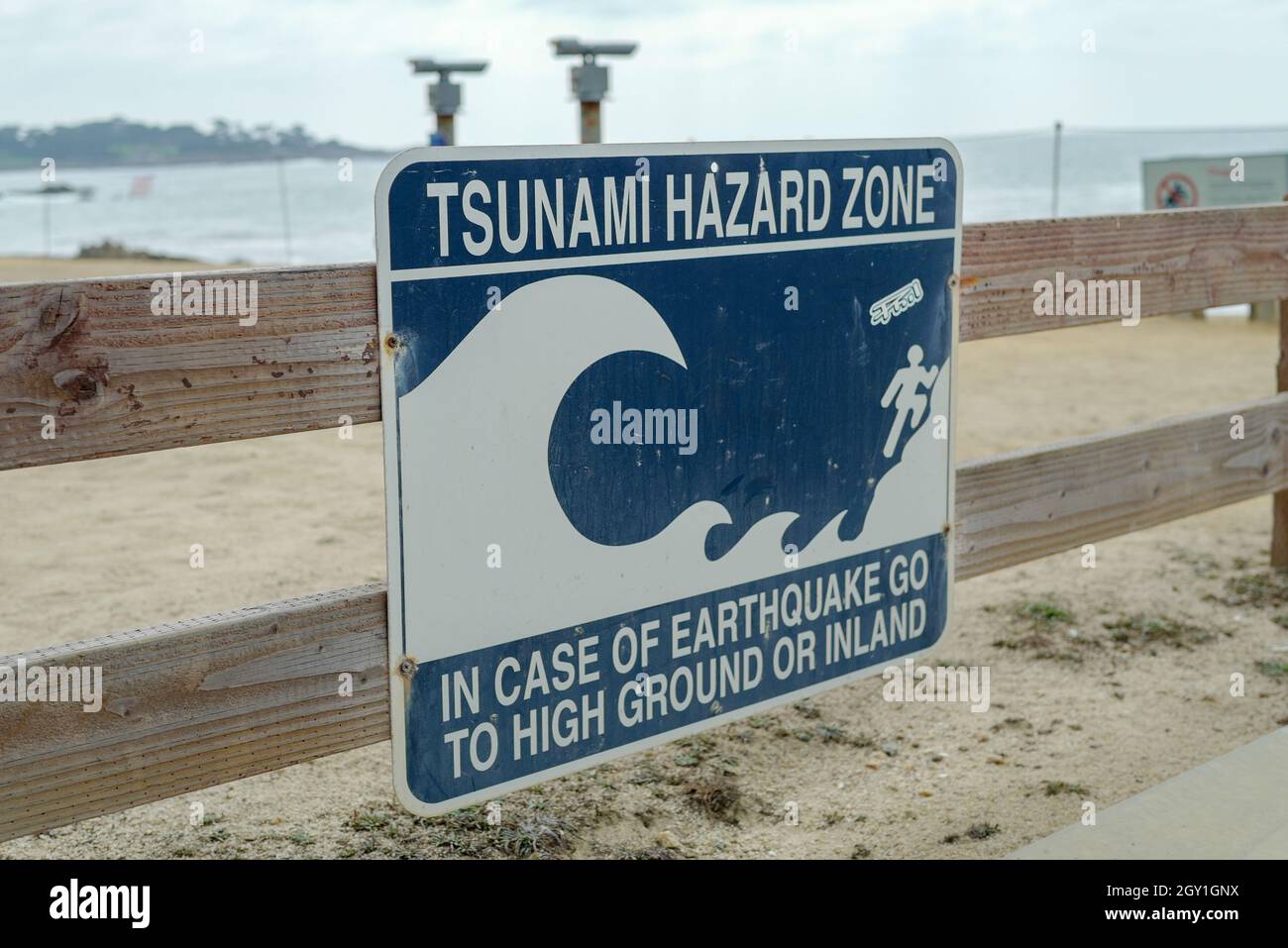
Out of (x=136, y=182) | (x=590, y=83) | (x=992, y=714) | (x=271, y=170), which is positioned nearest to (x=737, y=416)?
(x=992, y=714)

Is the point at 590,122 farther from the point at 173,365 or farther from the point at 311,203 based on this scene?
the point at 311,203

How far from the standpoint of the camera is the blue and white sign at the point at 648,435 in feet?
7.22

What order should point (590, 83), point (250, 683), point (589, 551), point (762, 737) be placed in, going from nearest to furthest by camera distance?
point (250, 683) → point (589, 551) → point (762, 737) → point (590, 83)

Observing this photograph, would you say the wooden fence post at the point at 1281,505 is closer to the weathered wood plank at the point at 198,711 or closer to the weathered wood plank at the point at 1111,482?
the weathered wood plank at the point at 1111,482

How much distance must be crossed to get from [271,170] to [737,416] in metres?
71.1

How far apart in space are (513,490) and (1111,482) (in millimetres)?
1967

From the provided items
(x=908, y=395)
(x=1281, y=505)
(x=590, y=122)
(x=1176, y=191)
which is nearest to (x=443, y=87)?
(x=590, y=122)

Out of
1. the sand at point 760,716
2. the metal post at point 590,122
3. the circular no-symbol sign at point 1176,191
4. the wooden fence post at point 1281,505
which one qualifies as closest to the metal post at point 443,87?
the metal post at point 590,122

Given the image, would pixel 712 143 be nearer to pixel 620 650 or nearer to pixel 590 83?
pixel 620 650

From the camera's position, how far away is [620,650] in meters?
2.47

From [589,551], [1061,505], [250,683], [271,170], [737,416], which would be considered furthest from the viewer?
[271,170]

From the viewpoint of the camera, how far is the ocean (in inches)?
728

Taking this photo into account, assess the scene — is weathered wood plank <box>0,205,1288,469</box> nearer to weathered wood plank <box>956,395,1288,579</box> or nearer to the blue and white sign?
the blue and white sign

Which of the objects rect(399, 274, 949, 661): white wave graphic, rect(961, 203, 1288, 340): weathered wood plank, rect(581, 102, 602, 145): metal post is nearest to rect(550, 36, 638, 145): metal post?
rect(581, 102, 602, 145): metal post
